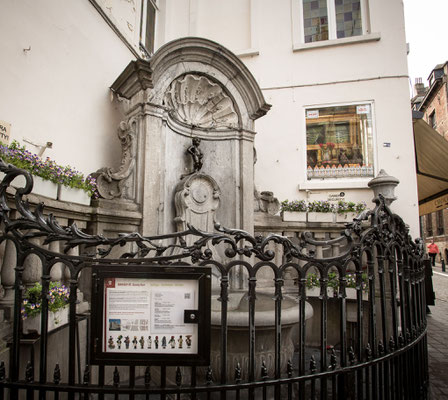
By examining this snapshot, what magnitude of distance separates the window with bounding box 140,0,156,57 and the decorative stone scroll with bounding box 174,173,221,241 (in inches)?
143

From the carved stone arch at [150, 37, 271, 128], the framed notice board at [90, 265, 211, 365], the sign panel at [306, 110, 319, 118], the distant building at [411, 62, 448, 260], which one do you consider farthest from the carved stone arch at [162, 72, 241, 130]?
the distant building at [411, 62, 448, 260]

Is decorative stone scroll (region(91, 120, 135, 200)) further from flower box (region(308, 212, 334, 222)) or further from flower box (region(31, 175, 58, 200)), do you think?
flower box (region(308, 212, 334, 222))

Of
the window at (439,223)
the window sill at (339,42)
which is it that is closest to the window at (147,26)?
the window sill at (339,42)

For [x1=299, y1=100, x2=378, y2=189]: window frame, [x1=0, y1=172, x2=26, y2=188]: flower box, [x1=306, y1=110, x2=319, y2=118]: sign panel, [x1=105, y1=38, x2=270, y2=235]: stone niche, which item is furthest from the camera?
[x1=306, y1=110, x2=319, y2=118]: sign panel

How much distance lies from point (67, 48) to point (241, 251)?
444 cm

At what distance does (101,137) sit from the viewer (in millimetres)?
5363

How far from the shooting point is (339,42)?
845cm

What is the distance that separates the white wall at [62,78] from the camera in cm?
387

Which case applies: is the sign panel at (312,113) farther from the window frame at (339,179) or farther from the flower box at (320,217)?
the flower box at (320,217)

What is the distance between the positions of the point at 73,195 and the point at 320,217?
14.5ft

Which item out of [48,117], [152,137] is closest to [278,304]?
[152,137]

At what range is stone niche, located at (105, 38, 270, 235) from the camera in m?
4.52

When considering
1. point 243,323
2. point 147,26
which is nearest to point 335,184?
point 147,26

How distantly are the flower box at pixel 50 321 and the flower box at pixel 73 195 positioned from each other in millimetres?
1179
